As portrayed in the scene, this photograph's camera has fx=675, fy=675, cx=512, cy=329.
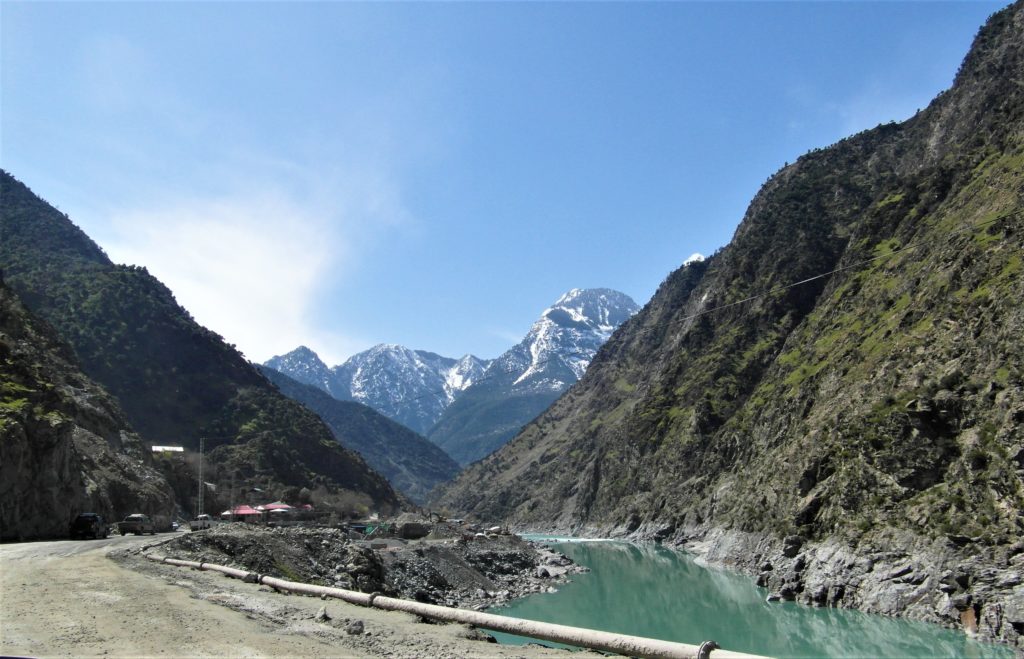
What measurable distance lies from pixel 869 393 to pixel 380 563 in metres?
41.3

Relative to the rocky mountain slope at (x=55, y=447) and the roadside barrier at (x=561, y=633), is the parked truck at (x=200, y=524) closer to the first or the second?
the rocky mountain slope at (x=55, y=447)

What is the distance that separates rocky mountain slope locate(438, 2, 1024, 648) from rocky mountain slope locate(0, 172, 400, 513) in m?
59.6

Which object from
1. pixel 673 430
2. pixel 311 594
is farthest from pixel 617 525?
pixel 311 594

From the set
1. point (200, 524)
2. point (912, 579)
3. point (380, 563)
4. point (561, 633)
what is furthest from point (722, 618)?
point (200, 524)

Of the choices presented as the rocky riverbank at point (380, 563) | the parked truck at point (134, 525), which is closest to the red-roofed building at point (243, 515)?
the rocky riverbank at point (380, 563)

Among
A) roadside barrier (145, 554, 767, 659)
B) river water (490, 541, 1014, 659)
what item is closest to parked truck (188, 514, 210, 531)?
river water (490, 541, 1014, 659)

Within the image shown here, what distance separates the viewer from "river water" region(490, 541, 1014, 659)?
1216 inches

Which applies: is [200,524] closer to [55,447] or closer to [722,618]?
[55,447]

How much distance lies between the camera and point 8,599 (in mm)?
15703

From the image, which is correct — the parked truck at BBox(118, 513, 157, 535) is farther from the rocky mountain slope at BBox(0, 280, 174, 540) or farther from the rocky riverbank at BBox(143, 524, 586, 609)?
the rocky riverbank at BBox(143, 524, 586, 609)

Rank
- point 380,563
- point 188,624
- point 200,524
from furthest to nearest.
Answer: point 200,524, point 380,563, point 188,624

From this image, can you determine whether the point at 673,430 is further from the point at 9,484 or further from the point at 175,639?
the point at 175,639

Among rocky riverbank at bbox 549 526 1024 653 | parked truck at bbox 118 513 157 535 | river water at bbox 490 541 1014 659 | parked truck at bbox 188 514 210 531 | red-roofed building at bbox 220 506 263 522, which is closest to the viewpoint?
rocky riverbank at bbox 549 526 1024 653

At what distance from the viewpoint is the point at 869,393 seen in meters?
55.9
